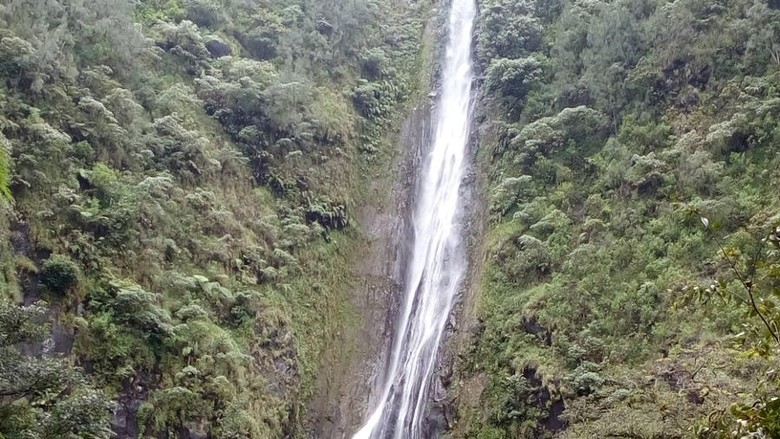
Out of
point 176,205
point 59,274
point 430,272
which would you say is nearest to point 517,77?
point 430,272

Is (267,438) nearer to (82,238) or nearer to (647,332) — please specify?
(82,238)

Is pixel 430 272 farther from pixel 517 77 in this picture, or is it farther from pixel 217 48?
pixel 217 48

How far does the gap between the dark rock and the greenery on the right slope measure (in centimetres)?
1035

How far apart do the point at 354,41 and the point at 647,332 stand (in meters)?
19.2

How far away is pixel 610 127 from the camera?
19.6 m

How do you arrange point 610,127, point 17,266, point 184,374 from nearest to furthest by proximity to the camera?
point 17,266 < point 184,374 < point 610,127

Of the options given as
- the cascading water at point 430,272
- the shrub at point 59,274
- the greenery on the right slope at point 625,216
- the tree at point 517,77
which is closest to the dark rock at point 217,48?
the cascading water at point 430,272

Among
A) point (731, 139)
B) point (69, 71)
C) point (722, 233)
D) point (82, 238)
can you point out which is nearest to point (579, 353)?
point (722, 233)

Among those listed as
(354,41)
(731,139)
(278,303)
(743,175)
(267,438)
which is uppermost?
(354,41)

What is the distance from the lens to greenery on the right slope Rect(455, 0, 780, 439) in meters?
12.7

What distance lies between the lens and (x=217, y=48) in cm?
2327

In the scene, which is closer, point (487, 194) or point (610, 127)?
point (610, 127)

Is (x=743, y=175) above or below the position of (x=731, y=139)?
below

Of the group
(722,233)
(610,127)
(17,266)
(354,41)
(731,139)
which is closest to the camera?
(17,266)
